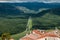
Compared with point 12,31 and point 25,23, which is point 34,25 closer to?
point 25,23

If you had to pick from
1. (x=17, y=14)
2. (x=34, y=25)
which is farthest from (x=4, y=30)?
(x=34, y=25)

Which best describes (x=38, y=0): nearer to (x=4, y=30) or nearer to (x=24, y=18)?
(x=24, y=18)

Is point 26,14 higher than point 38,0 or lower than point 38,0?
lower

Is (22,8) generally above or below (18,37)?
above

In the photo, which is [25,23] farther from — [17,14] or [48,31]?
[48,31]

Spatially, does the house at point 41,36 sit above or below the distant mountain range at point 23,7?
below

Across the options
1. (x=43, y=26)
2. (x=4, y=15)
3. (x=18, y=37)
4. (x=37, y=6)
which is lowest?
(x=18, y=37)

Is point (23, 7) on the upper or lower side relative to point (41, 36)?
upper

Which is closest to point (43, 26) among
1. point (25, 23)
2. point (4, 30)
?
point (25, 23)

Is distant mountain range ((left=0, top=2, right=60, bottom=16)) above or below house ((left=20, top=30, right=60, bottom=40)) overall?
above
